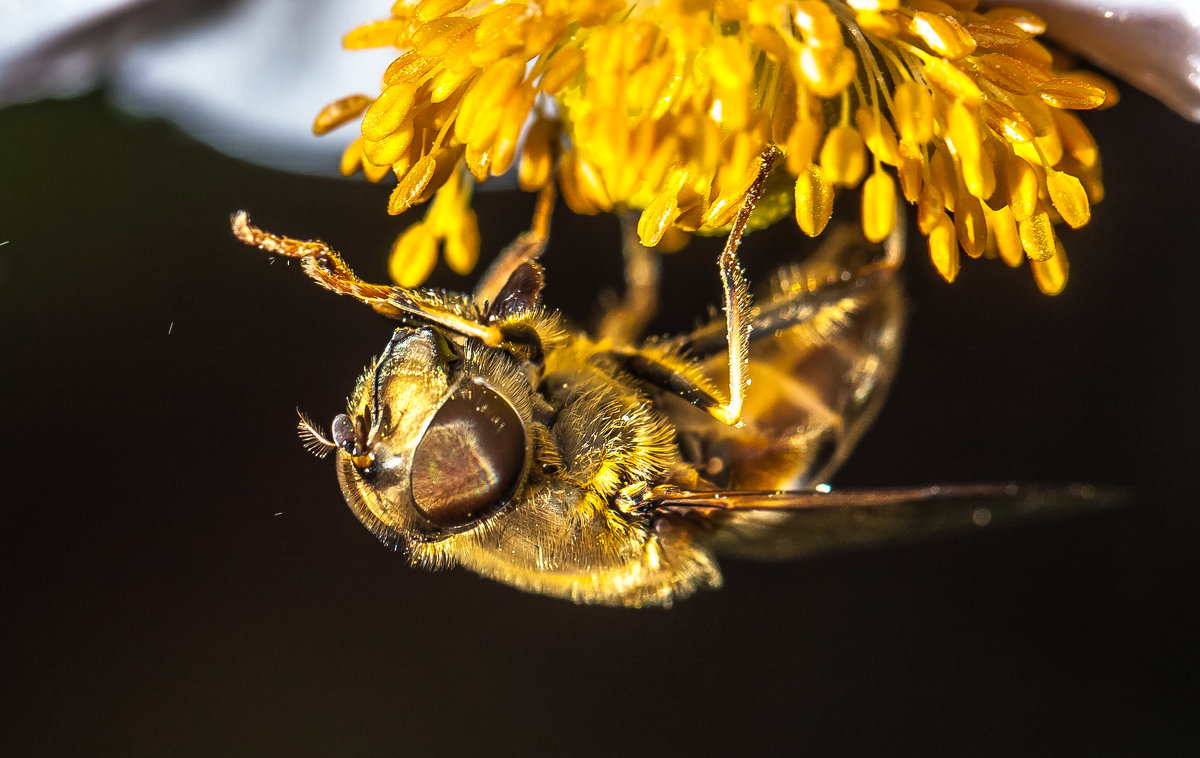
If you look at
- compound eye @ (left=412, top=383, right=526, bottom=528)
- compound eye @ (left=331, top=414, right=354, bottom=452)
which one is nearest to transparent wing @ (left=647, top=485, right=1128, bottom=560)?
compound eye @ (left=412, top=383, right=526, bottom=528)

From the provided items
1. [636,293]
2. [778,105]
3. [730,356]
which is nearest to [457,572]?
[636,293]

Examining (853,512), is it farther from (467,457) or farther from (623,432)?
(467,457)

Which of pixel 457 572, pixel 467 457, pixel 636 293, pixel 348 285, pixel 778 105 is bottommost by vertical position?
pixel 457 572

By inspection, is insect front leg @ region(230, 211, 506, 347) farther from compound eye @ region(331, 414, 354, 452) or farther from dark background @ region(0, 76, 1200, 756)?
dark background @ region(0, 76, 1200, 756)

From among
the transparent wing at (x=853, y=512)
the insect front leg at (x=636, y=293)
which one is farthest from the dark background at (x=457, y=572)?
the transparent wing at (x=853, y=512)

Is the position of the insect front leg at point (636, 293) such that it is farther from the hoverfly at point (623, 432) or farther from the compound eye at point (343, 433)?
the compound eye at point (343, 433)

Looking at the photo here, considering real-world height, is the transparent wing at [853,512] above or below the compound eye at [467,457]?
below
